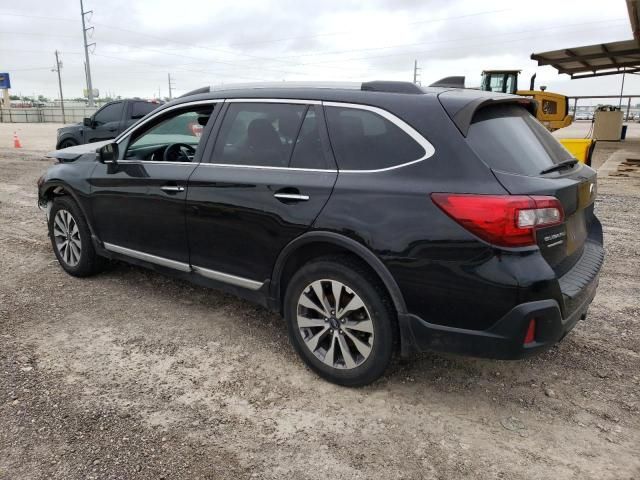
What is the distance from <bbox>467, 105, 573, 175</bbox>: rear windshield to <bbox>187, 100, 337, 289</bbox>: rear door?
0.84 metres

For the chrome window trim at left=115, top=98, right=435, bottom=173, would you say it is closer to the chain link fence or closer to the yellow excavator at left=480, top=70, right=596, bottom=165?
the yellow excavator at left=480, top=70, right=596, bottom=165

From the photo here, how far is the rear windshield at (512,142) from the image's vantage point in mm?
2670

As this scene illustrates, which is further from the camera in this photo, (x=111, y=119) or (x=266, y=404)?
(x=111, y=119)

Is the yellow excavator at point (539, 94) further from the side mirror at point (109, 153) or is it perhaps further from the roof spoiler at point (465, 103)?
the side mirror at point (109, 153)

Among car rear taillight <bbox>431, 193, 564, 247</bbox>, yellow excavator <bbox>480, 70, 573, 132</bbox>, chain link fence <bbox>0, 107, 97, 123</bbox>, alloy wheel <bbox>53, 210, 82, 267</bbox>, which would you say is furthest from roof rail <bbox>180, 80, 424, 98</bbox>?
chain link fence <bbox>0, 107, 97, 123</bbox>

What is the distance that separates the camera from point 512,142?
9.32 feet

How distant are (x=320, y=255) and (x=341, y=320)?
0.40 m

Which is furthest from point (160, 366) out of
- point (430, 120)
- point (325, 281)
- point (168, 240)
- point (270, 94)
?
point (430, 120)

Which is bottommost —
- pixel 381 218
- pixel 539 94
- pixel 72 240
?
pixel 72 240

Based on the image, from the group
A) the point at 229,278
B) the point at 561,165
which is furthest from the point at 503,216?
the point at 229,278

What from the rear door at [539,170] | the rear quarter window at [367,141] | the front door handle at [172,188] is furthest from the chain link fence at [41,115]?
the rear door at [539,170]

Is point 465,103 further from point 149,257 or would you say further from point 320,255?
point 149,257

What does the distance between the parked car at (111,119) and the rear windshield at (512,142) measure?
11732mm

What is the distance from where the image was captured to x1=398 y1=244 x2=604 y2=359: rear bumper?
2492 mm
